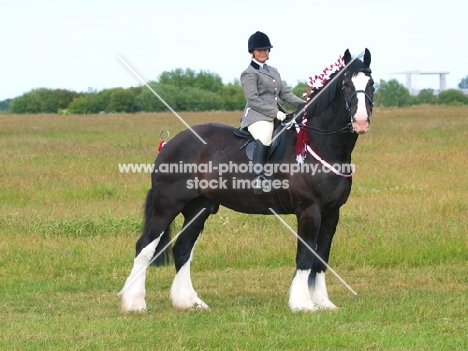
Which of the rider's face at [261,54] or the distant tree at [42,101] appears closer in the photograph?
the rider's face at [261,54]

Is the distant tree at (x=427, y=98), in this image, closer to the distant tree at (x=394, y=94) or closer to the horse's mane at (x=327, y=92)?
the distant tree at (x=394, y=94)

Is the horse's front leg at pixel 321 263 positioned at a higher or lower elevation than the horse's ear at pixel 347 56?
lower

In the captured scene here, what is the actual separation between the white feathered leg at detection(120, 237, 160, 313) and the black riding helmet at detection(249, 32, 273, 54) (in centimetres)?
221

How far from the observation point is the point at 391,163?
778 inches

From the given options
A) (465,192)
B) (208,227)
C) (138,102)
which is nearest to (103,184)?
(208,227)

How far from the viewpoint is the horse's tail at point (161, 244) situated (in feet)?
28.6

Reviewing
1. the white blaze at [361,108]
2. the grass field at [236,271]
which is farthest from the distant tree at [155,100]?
the white blaze at [361,108]

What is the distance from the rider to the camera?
8172 millimetres

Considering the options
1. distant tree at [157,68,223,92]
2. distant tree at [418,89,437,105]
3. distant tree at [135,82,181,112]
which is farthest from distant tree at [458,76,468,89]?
distant tree at [135,82,181,112]

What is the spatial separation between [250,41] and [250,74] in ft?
1.08

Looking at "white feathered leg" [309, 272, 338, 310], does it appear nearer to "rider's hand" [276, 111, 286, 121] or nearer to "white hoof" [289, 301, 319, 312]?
"white hoof" [289, 301, 319, 312]

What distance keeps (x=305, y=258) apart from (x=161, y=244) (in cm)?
161

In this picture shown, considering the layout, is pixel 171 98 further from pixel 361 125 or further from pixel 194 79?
pixel 361 125

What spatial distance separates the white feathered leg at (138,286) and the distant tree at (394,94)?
66.0m
